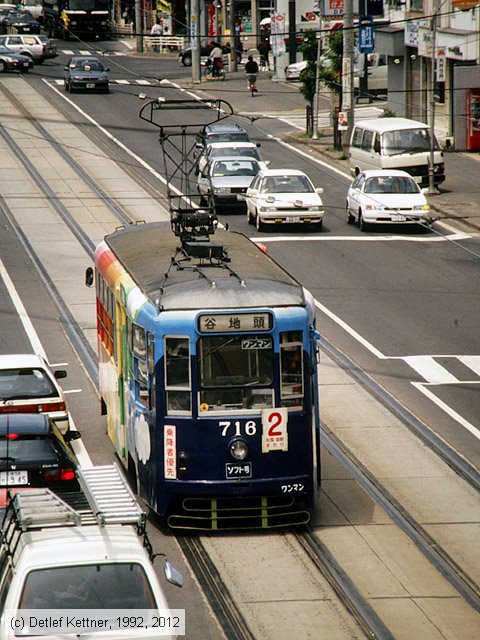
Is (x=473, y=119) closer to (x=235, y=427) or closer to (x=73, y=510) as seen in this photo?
(x=235, y=427)

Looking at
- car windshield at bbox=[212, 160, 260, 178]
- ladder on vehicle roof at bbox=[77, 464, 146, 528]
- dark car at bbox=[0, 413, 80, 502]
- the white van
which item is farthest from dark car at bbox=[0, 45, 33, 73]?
ladder on vehicle roof at bbox=[77, 464, 146, 528]

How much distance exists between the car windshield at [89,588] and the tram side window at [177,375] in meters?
4.97

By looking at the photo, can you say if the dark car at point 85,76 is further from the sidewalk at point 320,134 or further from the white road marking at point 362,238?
the white road marking at point 362,238

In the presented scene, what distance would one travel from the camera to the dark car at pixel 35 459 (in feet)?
49.9

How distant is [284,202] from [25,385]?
1833cm

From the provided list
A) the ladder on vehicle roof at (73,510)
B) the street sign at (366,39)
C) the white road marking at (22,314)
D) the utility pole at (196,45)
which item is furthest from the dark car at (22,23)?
the ladder on vehicle roof at (73,510)

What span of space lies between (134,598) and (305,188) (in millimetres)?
27789

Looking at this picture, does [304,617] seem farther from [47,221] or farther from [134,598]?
[47,221]

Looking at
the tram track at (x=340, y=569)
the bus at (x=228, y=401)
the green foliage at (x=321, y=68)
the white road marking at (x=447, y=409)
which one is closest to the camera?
the tram track at (x=340, y=569)

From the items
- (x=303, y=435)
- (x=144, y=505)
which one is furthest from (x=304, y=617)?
(x=144, y=505)

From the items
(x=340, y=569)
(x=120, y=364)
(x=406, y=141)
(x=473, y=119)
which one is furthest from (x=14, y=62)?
(x=340, y=569)

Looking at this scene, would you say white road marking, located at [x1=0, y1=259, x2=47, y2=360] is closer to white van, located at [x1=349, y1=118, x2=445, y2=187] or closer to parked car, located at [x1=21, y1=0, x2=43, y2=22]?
white van, located at [x1=349, y1=118, x2=445, y2=187]

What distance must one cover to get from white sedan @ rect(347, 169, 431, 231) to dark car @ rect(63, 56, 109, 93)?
98.2ft

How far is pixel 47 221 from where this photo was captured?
1484 inches
